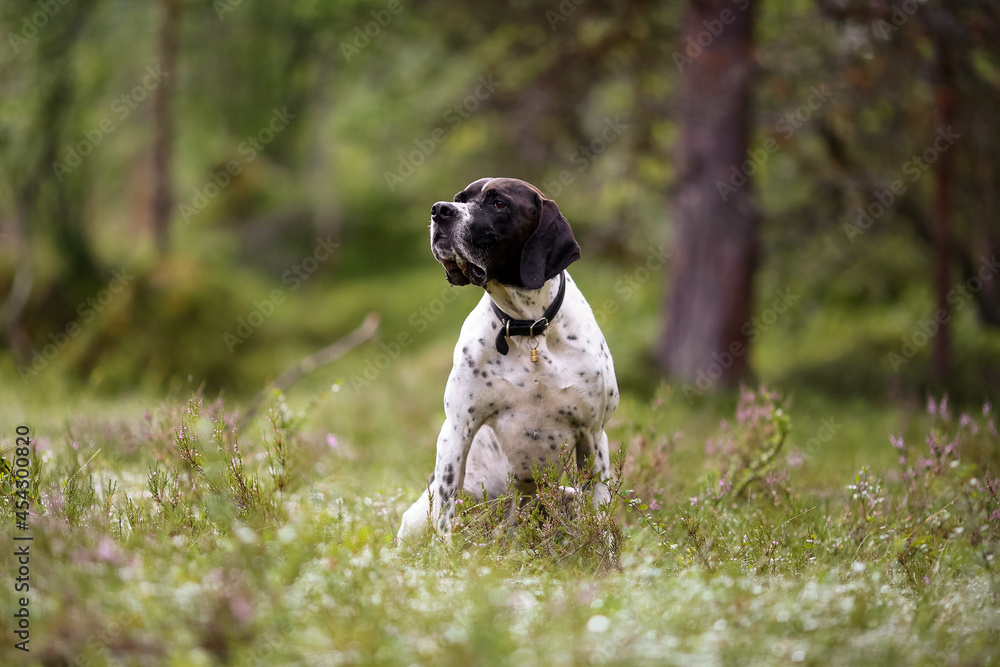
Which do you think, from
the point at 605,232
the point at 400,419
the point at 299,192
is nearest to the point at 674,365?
the point at 605,232

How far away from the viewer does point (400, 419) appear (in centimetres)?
745

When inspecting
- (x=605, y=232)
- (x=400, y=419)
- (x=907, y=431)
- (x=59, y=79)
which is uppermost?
(x=59, y=79)

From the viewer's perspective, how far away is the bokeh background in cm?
778

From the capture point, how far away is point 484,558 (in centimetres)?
304

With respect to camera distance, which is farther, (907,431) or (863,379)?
(863,379)

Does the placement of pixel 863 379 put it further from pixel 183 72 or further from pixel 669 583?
pixel 183 72

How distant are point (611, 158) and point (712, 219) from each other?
74.8 inches

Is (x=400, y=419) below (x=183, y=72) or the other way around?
below

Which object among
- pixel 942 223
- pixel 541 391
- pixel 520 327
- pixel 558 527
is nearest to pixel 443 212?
pixel 520 327

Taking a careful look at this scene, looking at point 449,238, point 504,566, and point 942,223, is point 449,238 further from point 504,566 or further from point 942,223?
point 942,223

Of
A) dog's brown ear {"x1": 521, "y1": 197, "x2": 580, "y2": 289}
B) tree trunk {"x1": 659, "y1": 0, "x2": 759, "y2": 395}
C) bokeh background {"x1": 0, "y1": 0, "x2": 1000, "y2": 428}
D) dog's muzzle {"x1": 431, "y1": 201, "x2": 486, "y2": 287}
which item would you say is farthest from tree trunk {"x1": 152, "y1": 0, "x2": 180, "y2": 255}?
dog's brown ear {"x1": 521, "y1": 197, "x2": 580, "y2": 289}

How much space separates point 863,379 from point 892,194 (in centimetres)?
227

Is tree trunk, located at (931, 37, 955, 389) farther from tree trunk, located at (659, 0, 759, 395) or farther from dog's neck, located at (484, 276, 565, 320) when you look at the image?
dog's neck, located at (484, 276, 565, 320)

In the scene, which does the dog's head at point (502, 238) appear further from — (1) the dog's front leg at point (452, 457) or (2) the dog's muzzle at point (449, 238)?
(1) the dog's front leg at point (452, 457)
